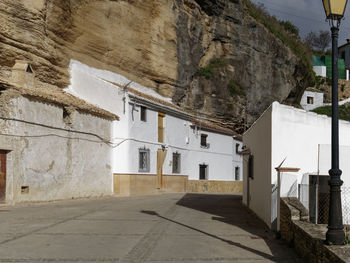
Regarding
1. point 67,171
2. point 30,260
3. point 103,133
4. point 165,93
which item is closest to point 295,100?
point 165,93

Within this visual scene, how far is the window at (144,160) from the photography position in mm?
23328

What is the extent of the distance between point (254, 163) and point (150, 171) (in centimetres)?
1181

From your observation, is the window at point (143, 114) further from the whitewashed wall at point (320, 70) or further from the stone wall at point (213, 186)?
the whitewashed wall at point (320, 70)

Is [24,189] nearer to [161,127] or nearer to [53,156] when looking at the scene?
[53,156]

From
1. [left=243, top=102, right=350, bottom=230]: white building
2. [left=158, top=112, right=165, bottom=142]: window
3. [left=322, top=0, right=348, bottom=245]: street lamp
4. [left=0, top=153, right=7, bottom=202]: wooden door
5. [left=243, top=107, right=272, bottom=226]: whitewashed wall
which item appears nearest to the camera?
[left=322, top=0, right=348, bottom=245]: street lamp

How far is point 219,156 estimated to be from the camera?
32438mm

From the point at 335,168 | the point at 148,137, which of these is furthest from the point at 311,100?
the point at 335,168

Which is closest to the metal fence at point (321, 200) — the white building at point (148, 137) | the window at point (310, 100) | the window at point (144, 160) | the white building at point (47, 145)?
the white building at point (47, 145)

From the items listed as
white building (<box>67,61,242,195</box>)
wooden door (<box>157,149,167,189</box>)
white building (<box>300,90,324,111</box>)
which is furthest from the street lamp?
white building (<box>300,90,324,111</box>)

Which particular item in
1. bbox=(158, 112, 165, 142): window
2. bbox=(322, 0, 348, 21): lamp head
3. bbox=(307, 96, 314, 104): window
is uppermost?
bbox=(307, 96, 314, 104): window

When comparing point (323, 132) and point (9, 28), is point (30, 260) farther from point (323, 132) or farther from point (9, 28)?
point (9, 28)

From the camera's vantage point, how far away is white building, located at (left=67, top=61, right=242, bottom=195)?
72.0ft

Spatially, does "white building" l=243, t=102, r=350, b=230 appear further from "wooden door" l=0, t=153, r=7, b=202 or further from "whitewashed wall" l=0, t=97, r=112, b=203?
"whitewashed wall" l=0, t=97, r=112, b=203

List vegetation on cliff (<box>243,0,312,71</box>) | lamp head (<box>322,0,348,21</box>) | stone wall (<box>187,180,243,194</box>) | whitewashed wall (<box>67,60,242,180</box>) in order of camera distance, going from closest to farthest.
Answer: lamp head (<box>322,0,348,21</box>)
whitewashed wall (<box>67,60,242,180</box>)
stone wall (<box>187,180,243,194</box>)
vegetation on cliff (<box>243,0,312,71</box>)
